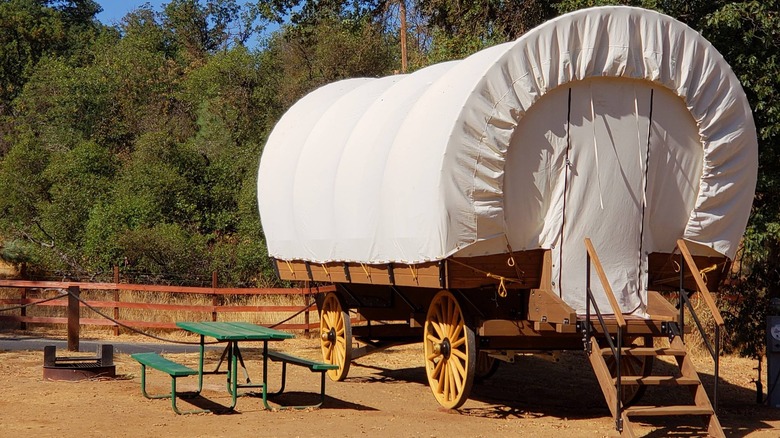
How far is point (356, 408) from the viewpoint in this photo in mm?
11117

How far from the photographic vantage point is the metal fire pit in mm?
12523

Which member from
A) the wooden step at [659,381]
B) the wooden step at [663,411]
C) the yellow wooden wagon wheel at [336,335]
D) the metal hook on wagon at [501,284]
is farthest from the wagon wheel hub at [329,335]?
the wooden step at [663,411]

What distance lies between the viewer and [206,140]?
112 ft

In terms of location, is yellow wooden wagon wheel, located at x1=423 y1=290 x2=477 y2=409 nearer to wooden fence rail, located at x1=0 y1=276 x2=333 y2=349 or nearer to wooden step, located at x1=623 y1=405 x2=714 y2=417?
wooden step, located at x1=623 y1=405 x2=714 y2=417

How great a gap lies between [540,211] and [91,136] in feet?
100

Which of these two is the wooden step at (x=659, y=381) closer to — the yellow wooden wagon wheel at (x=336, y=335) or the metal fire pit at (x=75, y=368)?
the yellow wooden wagon wheel at (x=336, y=335)

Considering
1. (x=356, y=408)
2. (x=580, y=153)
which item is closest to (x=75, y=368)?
(x=356, y=408)

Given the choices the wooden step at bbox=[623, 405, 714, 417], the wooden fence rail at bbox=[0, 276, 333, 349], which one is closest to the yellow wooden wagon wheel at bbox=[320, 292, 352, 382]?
the wooden fence rail at bbox=[0, 276, 333, 349]

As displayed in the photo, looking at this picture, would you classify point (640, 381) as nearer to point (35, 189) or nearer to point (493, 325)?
point (493, 325)

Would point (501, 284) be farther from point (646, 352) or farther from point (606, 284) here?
point (646, 352)

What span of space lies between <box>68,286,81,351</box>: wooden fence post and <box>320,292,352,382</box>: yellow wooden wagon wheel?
4.00 metres

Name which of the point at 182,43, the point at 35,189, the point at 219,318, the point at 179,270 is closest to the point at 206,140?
the point at 35,189

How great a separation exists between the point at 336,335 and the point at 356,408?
2973mm

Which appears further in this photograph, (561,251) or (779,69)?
(779,69)
